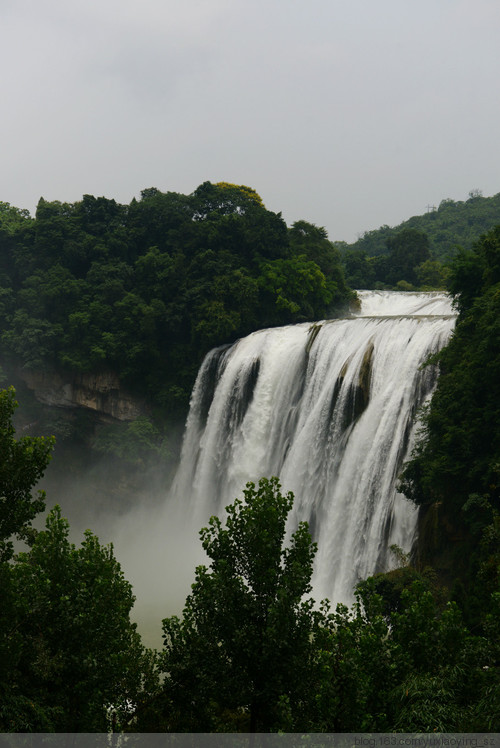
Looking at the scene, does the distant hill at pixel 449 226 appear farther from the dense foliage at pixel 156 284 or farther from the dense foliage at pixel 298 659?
the dense foliage at pixel 298 659

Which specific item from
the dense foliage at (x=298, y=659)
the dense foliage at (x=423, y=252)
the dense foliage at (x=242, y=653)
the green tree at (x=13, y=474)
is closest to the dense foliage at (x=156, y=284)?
the dense foliage at (x=423, y=252)

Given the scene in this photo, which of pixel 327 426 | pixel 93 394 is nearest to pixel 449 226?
pixel 93 394

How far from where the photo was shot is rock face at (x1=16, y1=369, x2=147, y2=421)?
1355 inches

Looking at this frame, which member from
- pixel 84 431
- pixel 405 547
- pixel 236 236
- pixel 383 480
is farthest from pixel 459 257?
pixel 84 431

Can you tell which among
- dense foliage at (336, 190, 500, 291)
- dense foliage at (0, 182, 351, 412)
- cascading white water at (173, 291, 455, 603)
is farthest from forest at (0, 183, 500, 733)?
dense foliage at (336, 190, 500, 291)

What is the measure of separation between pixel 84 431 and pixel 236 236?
41.8 feet

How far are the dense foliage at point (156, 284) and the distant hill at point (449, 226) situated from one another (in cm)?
1729

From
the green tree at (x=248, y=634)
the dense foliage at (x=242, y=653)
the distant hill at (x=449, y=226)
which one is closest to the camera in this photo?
the dense foliage at (x=242, y=653)

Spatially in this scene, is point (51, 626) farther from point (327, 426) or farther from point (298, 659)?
point (327, 426)

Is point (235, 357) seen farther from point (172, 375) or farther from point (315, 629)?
point (315, 629)

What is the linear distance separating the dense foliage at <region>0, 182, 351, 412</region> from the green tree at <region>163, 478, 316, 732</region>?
864 inches

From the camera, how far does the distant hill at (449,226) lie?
176ft

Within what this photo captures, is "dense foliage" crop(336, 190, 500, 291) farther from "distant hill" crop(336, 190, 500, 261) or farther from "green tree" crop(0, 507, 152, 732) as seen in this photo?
"green tree" crop(0, 507, 152, 732)

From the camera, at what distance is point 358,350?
866 inches
